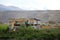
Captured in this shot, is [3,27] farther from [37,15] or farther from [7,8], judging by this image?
[37,15]

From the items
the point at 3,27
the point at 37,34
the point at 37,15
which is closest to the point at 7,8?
the point at 3,27

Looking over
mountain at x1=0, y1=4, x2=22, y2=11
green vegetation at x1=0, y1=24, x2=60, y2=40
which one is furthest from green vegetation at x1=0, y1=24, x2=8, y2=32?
mountain at x1=0, y1=4, x2=22, y2=11

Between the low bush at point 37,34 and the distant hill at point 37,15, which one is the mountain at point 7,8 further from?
the low bush at point 37,34

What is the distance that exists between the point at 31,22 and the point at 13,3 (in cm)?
32

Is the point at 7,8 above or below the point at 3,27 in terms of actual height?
above

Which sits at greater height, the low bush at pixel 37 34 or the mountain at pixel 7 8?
the mountain at pixel 7 8

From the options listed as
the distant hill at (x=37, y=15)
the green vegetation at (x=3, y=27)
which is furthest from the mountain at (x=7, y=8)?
the green vegetation at (x=3, y=27)

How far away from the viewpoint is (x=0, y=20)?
6.07 feet

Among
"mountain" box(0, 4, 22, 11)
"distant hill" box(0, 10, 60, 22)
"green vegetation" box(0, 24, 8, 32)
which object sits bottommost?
"green vegetation" box(0, 24, 8, 32)

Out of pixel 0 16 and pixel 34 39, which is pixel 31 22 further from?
pixel 0 16

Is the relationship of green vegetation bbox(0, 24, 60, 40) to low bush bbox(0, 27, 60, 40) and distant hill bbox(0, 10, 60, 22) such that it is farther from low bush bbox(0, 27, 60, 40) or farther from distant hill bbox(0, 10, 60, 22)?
distant hill bbox(0, 10, 60, 22)

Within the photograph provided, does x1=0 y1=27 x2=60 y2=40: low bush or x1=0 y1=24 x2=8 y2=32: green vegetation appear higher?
x1=0 y1=24 x2=8 y2=32: green vegetation

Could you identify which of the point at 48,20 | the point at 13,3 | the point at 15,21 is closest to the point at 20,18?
the point at 15,21

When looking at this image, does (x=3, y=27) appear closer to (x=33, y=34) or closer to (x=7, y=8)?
(x=7, y=8)
